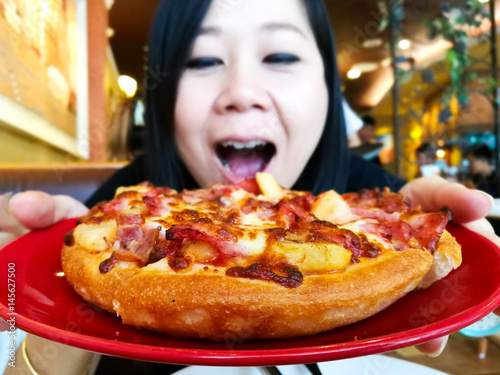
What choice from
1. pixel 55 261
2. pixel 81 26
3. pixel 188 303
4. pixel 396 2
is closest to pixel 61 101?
pixel 81 26

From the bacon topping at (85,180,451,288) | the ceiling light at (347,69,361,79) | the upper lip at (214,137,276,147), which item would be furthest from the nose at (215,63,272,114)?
the ceiling light at (347,69,361,79)

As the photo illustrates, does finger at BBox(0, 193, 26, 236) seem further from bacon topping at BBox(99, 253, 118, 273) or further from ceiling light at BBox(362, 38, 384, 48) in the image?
ceiling light at BBox(362, 38, 384, 48)

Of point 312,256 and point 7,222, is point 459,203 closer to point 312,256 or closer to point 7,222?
point 312,256

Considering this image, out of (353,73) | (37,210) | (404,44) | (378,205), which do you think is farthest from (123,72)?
(378,205)

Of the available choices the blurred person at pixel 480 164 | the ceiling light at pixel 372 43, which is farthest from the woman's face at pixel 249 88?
the ceiling light at pixel 372 43

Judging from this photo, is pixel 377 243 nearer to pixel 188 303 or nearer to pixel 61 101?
pixel 188 303
